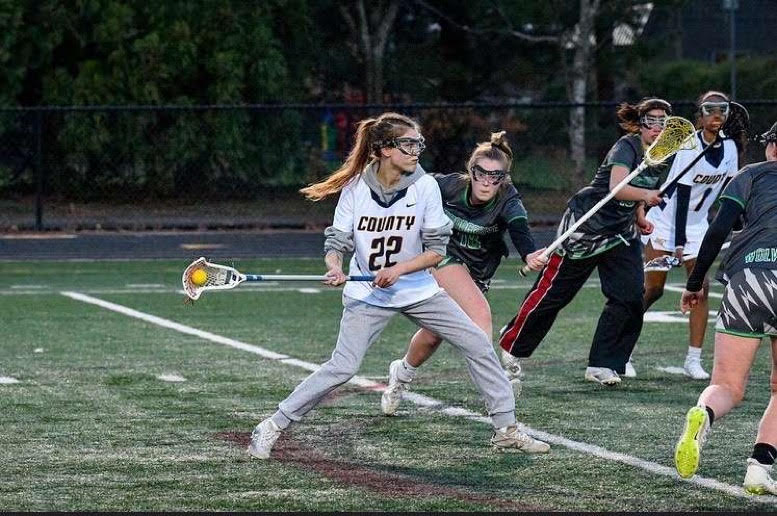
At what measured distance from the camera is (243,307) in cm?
1569

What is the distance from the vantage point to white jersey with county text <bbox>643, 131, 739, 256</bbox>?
11531 millimetres

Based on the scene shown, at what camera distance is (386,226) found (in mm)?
8023

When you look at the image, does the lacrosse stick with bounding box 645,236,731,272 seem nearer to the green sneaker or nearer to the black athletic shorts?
the black athletic shorts

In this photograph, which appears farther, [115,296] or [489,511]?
[115,296]

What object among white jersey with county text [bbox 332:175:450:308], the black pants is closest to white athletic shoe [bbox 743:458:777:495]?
white jersey with county text [bbox 332:175:450:308]

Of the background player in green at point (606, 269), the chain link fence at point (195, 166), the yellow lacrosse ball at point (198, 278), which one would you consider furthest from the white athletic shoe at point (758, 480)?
the chain link fence at point (195, 166)

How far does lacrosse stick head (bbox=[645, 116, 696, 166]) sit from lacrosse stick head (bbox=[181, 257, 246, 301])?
108 inches

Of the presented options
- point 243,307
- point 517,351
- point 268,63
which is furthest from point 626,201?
point 268,63

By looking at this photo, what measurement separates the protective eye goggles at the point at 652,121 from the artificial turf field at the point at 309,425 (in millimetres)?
1651

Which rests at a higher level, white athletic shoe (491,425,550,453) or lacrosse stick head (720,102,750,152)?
lacrosse stick head (720,102,750,152)

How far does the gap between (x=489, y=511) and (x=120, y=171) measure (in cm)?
2023

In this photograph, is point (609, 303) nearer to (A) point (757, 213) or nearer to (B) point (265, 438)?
(B) point (265, 438)

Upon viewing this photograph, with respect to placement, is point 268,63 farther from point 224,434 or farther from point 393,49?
point 224,434

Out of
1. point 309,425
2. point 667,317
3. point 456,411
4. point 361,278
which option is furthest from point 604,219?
point 667,317
